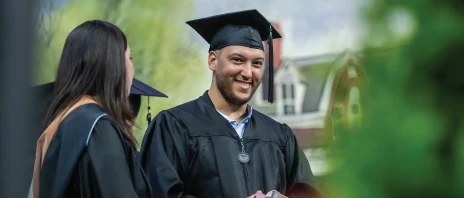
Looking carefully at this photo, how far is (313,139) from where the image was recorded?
13.2 feet

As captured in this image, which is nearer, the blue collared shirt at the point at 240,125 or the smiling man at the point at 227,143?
the smiling man at the point at 227,143

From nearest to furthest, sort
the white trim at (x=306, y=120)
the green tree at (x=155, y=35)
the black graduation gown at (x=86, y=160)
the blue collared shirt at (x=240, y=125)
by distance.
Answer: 1. the black graduation gown at (x=86, y=160)
2. the blue collared shirt at (x=240, y=125)
3. the green tree at (x=155, y=35)
4. the white trim at (x=306, y=120)

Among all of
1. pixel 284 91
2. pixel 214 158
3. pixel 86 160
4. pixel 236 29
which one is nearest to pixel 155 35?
pixel 284 91

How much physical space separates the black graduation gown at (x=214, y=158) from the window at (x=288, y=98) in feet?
6.75

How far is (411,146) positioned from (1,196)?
3.65 m

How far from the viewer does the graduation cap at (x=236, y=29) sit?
2.22 m

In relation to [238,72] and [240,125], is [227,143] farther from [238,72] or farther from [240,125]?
[238,72]

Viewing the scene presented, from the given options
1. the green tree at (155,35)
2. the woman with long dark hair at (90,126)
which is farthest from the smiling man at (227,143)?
the green tree at (155,35)

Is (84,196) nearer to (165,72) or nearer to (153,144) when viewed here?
(153,144)

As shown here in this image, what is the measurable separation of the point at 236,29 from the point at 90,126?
97 cm

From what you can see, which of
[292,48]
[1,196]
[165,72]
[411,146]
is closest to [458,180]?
[411,146]

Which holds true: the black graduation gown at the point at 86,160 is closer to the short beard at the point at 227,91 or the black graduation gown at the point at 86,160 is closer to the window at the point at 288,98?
the short beard at the point at 227,91

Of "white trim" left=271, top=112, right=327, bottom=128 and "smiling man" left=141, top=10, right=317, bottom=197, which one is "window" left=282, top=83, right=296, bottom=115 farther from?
"smiling man" left=141, top=10, right=317, bottom=197

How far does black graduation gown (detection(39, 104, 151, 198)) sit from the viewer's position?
1.35 metres
